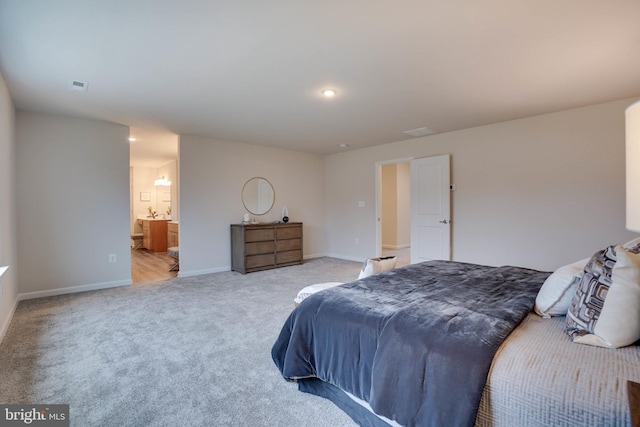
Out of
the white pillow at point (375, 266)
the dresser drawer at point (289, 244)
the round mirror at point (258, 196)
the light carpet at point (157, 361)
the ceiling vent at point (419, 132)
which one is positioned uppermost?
the ceiling vent at point (419, 132)

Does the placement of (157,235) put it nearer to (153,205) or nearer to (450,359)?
(153,205)

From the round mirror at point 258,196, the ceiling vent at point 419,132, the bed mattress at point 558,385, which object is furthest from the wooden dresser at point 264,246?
the bed mattress at point 558,385

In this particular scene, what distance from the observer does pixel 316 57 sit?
2469 mm

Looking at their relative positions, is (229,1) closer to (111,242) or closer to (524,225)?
(111,242)

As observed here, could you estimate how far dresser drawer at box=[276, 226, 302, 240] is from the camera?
563 cm

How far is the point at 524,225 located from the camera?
165 inches

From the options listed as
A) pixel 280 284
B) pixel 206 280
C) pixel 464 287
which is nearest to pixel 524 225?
pixel 464 287

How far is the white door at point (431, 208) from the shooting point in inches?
193

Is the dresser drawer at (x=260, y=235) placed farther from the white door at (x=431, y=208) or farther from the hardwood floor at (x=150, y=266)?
the white door at (x=431, y=208)

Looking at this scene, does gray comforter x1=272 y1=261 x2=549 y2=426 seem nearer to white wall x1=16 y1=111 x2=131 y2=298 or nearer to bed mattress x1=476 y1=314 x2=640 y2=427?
bed mattress x1=476 y1=314 x2=640 y2=427

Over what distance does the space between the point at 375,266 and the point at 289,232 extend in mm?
3504

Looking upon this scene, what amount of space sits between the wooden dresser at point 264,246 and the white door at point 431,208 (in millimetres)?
2212

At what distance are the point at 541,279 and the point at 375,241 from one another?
13.0 ft

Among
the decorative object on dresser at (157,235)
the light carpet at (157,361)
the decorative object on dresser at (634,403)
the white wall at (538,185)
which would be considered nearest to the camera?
the decorative object on dresser at (634,403)
